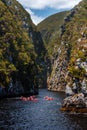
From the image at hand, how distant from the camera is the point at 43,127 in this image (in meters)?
87.9

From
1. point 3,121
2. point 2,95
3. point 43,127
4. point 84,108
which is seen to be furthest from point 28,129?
point 2,95

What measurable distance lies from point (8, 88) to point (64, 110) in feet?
265

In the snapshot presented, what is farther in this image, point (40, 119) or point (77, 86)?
point (77, 86)

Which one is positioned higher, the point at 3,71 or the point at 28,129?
the point at 3,71

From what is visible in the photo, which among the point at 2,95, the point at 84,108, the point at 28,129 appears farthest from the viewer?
the point at 2,95

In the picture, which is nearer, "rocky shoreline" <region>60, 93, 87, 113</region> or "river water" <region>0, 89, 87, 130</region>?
"river water" <region>0, 89, 87, 130</region>

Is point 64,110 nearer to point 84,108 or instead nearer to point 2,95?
point 84,108

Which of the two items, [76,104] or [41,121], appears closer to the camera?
[41,121]

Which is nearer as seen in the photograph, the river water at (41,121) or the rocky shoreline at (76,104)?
the river water at (41,121)

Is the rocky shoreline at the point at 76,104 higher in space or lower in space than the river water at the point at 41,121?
higher

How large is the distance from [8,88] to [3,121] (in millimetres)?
99056

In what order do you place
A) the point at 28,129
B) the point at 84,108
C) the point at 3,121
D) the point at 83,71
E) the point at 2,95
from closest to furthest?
the point at 28,129, the point at 3,121, the point at 84,108, the point at 83,71, the point at 2,95

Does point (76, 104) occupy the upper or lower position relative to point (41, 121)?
upper

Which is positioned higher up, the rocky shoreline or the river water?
the rocky shoreline
